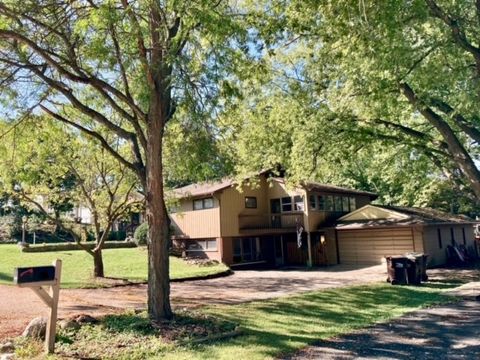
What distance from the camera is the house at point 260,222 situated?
26.2 meters

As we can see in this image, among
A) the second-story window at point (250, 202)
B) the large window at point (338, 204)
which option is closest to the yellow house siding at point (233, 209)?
the second-story window at point (250, 202)

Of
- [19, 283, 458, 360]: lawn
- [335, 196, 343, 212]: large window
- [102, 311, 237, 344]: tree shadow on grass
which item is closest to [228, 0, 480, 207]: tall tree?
[19, 283, 458, 360]: lawn

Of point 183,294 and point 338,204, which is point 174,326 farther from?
point 338,204

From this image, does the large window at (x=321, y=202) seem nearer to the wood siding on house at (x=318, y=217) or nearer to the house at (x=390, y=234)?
the wood siding on house at (x=318, y=217)

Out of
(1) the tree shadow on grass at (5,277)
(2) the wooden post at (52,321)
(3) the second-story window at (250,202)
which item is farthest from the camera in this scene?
(3) the second-story window at (250,202)

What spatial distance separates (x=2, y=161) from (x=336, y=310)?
36.0 ft

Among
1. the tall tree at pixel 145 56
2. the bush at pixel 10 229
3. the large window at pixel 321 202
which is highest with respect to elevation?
the tall tree at pixel 145 56

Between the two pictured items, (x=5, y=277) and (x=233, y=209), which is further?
(x=233, y=209)

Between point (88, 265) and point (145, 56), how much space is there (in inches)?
630

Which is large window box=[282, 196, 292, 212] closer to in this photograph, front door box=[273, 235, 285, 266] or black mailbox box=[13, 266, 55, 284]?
front door box=[273, 235, 285, 266]

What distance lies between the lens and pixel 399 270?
Result: 1620 centimetres

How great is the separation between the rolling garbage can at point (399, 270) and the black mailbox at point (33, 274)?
42.1ft

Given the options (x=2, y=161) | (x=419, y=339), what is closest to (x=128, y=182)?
(x=2, y=161)

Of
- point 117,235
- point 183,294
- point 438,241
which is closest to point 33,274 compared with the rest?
point 183,294
